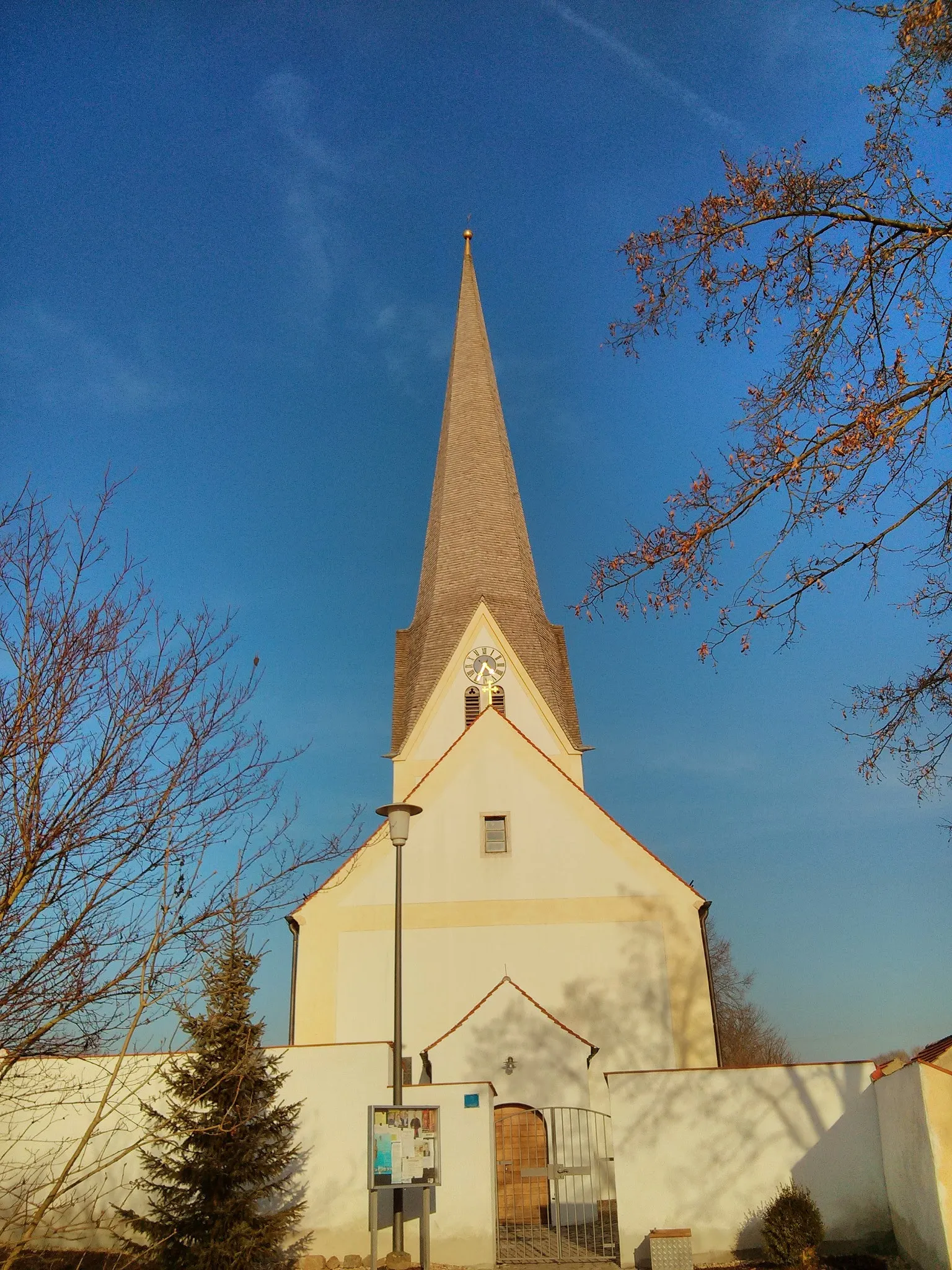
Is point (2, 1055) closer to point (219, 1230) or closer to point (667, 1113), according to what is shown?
point (219, 1230)

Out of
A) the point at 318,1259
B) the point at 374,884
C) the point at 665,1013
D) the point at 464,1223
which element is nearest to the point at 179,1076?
the point at 318,1259

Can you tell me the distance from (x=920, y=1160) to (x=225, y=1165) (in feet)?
24.9

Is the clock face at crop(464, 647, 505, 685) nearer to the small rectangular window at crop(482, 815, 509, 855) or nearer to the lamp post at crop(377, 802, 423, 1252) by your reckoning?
the small rectangular window at crop(482, 815, 509, 855)

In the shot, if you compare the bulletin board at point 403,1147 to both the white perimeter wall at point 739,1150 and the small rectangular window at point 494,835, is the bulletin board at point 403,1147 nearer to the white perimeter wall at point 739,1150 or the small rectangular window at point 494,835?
the white perimeter wall at point 739,1150

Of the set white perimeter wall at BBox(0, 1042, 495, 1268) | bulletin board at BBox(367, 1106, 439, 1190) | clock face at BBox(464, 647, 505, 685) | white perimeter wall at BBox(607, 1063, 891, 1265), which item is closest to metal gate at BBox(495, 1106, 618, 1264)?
white perimeter wall at BBox(0, 1042, 495, 1268)

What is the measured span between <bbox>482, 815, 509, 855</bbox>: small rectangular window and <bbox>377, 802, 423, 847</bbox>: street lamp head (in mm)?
7223

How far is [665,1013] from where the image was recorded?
736 inches

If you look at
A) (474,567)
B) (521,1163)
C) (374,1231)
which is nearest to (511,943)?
(521,1163)

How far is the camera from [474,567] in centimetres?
3366

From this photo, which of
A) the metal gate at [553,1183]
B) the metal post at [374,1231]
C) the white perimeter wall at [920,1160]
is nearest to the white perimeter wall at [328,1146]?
the metal gate at [553,1183]

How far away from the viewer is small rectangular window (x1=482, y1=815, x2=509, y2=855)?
66.5 feet

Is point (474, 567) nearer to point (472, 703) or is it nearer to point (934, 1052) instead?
point (472, 703)

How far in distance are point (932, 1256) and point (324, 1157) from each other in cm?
717

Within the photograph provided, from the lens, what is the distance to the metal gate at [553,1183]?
13.5 meters
